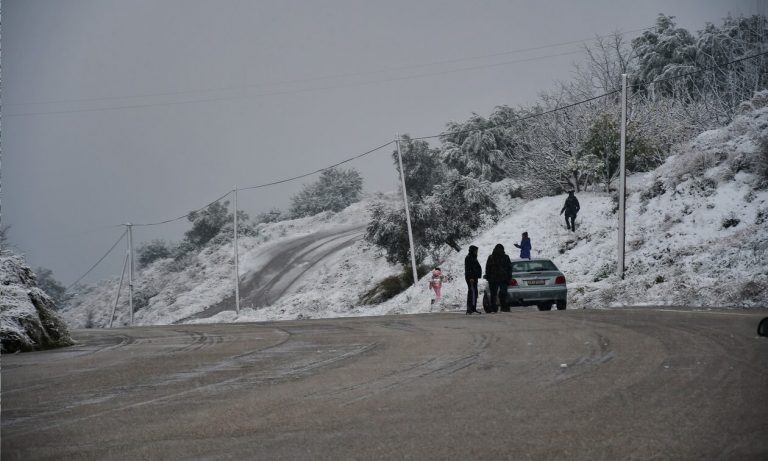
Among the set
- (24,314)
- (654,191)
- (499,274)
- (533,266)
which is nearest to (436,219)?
(654,191)

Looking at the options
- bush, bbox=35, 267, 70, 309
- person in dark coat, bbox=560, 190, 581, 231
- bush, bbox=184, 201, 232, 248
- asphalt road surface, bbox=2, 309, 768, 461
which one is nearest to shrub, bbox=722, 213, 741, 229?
person in dark coat, bbox=560, 190, 581, 231

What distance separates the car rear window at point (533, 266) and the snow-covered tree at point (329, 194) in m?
74.8

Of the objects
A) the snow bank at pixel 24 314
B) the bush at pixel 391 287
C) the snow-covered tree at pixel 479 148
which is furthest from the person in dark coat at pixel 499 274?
the snow-covered tree at pixel 479 148

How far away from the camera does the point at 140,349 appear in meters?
15.5

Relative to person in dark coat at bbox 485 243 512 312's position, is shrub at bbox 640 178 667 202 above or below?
above

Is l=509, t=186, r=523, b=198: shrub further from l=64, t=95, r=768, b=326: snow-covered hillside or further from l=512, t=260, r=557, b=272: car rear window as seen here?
l=512, t=260, r=557, b=272: car rear window

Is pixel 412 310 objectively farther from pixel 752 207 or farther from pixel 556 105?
pixel 556 105

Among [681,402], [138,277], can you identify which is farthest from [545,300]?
[138,277]

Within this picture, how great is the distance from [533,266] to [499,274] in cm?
201

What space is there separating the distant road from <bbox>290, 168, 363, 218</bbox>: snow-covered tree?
66.5 ft

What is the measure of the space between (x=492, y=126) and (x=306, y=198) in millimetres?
41150

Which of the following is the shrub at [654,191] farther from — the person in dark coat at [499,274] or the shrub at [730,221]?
the person in dark coat at [499,274]

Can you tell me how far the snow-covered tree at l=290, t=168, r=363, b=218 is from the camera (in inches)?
3907

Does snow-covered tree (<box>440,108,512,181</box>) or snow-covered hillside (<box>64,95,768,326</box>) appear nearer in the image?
snow-covered hillside (<box>64,95,768,326</box>)
